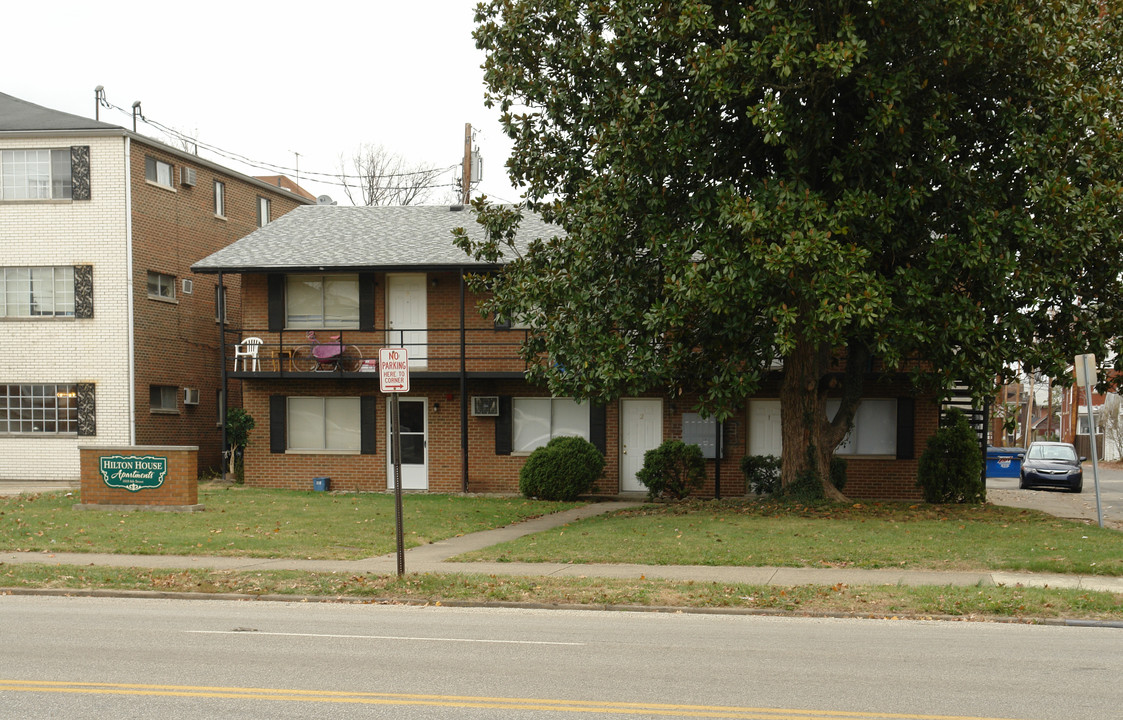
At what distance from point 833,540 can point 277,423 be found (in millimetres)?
16266

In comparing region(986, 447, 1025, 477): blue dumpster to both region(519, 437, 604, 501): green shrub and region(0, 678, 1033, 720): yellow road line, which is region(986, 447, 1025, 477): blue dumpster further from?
region(0, 678, 1033, 720): yellow road line

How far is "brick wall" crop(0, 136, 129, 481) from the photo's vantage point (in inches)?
1129

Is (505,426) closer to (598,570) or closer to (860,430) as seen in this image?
(860,430)

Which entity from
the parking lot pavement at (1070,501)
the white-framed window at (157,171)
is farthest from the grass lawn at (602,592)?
the white-framed window at (157,171)

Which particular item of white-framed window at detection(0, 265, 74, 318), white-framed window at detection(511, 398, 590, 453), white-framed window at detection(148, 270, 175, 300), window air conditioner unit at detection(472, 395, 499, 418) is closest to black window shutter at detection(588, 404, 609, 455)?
white-framed window at detection(511, 398, 590, 453)

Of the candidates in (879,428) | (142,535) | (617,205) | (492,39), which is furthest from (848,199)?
(142,535)

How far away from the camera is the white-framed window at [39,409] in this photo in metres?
28.9

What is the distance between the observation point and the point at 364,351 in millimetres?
27750

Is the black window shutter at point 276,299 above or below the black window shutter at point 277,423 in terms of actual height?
above

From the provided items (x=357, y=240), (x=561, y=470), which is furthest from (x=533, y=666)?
(x=357, y=240)

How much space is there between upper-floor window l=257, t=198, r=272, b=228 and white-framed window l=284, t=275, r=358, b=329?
8.65 meters

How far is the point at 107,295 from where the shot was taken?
28.8 m

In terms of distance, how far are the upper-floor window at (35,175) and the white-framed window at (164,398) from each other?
18.4ft

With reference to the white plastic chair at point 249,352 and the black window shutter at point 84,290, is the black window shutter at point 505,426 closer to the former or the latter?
the white plastic chair at point 249,352
